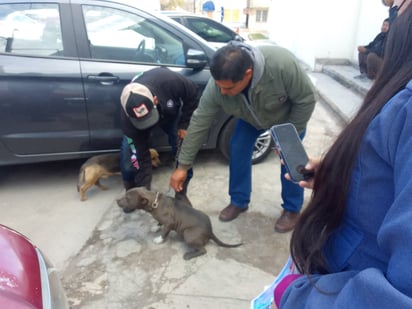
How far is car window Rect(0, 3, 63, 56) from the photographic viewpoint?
3.35 meters

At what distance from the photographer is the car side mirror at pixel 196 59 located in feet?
11.8

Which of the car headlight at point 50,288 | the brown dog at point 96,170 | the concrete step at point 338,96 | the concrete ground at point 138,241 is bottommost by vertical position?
the concrete ground at point 138,241

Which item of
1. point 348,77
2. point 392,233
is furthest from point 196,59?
point 348,77

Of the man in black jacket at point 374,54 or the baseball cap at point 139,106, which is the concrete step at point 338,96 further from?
the baseball cap at point 139,106

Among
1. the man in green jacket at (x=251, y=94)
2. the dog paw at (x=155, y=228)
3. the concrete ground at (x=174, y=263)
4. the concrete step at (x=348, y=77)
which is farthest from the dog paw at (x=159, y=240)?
the concrete step at (x=348, y=77)

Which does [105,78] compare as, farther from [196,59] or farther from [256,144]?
[256,144]

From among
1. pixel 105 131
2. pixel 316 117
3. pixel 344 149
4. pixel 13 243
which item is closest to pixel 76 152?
pixel 105 131

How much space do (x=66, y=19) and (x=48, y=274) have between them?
2557 millimetres

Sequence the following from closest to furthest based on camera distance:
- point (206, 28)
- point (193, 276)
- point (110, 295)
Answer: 1. point (110, 295)
2. point (193, 276)
3. point (206, 28)

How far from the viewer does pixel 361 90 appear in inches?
244

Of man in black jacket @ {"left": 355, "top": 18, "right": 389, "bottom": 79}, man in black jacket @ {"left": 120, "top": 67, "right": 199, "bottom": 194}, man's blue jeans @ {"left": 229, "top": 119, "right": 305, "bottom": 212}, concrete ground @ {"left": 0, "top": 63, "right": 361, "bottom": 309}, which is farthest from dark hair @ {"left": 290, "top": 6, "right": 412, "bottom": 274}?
man in black jacket @ {"left": 355, "top": 18, "right": 389, "bottom": 79}

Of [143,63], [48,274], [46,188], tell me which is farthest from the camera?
[46,188]

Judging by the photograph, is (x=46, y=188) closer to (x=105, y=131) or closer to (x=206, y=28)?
(x=105, y=131)

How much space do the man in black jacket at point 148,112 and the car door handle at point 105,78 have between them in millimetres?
457
